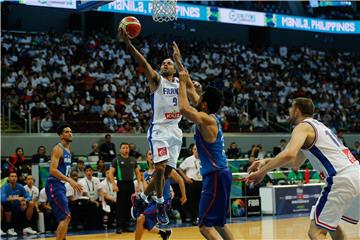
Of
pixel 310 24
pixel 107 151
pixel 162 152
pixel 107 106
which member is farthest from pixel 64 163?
pixel 310 24

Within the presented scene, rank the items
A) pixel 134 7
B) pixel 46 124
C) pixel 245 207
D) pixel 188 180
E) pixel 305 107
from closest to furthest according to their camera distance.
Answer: pixel 305 107, pixel 188 180, pixel 245 207, pixel 46 124, pixel 134 7

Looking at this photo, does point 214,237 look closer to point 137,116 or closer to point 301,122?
point 301,122

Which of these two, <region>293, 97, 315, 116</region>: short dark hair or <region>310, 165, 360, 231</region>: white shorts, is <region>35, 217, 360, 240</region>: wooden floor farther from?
<region>293, 97, 315, 116</region>: short dark hair

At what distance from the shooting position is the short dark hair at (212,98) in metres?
7.21

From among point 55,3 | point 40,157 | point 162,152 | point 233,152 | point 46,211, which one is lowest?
point 46,211

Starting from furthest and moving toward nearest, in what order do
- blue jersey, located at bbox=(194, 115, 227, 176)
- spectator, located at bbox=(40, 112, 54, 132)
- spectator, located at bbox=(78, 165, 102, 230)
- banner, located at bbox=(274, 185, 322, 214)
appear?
spectator, located at bbox=(40, 112, 54, 132) → banner, located at bbox=(274, 185, 322, 214) → spectator, located at bbox=(78, 165, 102, 230) → blue jersey, located at bbox=(194, 115, 227, 176)

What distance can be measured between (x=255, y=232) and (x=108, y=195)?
362cm

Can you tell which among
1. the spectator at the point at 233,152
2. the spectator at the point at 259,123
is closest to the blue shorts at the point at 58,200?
→ the spectator at the point at 233,152

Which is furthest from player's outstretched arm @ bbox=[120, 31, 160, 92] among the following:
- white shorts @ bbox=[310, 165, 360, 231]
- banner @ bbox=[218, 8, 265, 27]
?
banner @ bbox=[218, 8, 265, 27]

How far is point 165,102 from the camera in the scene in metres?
8.87

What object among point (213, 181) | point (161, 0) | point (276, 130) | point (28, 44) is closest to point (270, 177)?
point (276, 130)

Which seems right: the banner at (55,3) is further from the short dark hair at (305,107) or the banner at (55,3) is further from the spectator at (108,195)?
the short dark hair at (305,107)

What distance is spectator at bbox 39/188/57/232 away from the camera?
567 inches

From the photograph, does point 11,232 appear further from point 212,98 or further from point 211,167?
point 212,98
